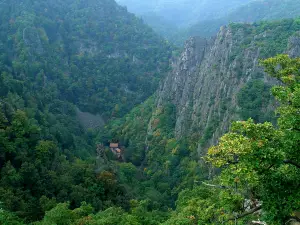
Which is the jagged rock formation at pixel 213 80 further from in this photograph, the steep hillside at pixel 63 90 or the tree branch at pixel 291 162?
the tree branch at pixel 291 162

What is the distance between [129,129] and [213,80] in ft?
125

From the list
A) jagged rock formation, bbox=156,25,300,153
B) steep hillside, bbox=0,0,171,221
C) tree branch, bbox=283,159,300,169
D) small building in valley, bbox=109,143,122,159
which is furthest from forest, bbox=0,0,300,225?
small building in valley, bbox=109,143,122,159

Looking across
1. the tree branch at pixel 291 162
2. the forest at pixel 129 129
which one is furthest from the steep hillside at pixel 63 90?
the tree branch at pixel 291 162

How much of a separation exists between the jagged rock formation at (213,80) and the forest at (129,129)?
489 mm

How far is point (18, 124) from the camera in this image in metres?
56.9

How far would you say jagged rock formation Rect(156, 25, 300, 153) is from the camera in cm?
8506

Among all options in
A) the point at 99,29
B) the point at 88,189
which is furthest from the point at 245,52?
the point at 99,29

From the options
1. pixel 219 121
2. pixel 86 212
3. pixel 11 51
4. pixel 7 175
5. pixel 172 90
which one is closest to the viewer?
pixel 86 212

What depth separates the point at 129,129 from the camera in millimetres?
121062

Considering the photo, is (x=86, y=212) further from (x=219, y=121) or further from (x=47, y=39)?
(x=47, y=39)

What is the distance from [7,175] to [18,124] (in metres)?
11.5

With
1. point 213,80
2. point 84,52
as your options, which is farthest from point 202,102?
point 84,52

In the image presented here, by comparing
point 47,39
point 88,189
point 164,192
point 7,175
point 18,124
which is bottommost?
point 164,192

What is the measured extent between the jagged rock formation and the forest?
49 centimetres
